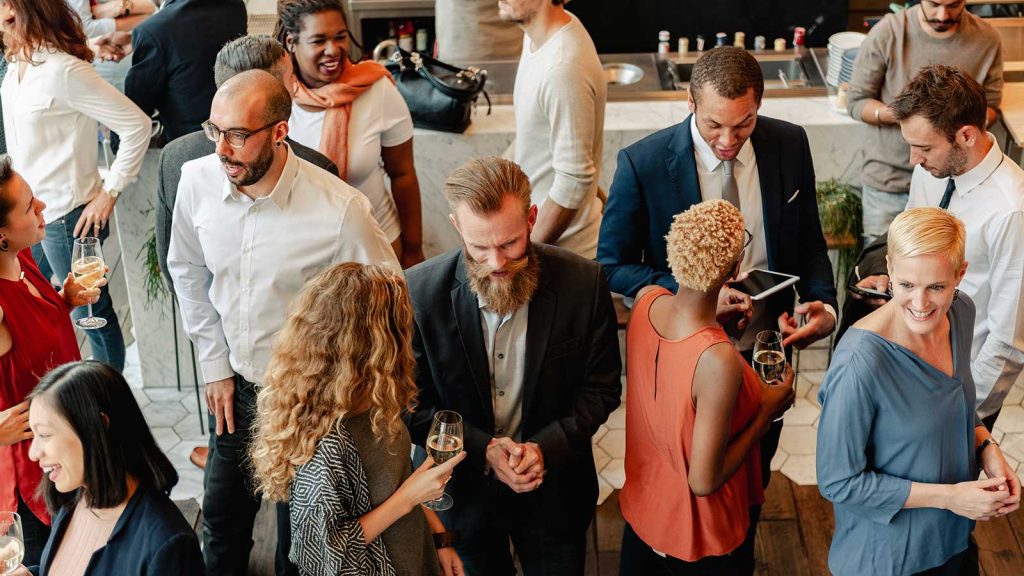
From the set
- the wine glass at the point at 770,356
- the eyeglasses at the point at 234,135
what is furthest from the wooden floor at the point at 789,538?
the eyeglasses at the point at 234,135

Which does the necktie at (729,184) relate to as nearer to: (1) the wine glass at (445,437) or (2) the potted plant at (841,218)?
(1) the wine glass at (445,437)

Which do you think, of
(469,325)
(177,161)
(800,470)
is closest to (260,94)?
(177,161)

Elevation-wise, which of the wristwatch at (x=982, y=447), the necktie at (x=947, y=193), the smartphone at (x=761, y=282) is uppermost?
the necktie at (x=947, y=193)

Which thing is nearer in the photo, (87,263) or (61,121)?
(87,263)

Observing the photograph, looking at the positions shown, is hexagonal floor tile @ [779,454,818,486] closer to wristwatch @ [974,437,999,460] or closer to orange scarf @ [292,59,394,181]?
wristwatch @ [974,437,999,460]

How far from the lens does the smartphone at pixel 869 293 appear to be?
3.01m

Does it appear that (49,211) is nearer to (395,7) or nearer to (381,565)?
(381,565)

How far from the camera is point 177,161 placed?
3.14 meters

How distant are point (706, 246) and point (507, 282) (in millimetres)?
472

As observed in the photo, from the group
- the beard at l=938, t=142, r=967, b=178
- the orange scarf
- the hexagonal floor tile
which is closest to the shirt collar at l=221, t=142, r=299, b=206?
the orange scarf

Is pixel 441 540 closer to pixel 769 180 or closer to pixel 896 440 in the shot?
pixel 896 440

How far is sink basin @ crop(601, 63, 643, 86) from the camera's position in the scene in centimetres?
521

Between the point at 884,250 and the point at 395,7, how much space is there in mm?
4186

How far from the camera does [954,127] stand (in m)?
3.03
